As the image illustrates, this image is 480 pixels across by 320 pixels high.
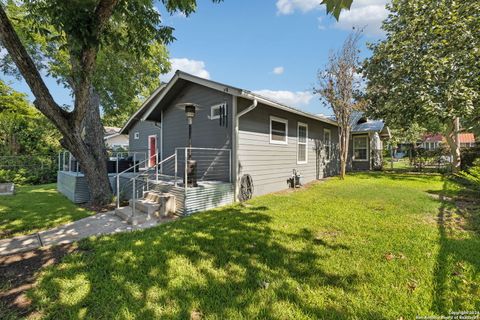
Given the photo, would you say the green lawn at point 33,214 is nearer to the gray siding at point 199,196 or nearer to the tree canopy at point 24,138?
the gray siding at point 199,196

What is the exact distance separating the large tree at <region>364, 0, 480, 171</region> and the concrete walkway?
1081 centimetres

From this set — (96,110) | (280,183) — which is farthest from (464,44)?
(96,110)

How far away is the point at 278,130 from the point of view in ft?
28.0

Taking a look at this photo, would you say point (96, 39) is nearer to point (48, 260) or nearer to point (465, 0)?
point (48, 260)

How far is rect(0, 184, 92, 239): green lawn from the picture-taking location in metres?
4.95

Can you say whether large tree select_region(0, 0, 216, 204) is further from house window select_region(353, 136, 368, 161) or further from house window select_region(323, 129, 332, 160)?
house window select_region(353, 136, 368, 161)

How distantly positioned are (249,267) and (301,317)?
986 mm

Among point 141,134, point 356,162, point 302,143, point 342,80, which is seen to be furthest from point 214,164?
point 356,162

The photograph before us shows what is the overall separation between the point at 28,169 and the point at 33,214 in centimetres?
985

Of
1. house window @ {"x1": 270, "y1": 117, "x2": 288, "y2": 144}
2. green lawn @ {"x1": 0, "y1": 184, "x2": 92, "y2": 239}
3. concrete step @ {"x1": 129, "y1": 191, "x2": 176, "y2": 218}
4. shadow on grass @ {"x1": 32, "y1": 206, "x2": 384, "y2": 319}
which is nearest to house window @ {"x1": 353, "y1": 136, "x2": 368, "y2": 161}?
house window @ {"x1": 270, "y1": 117, "x2": 288, "y2": 144}

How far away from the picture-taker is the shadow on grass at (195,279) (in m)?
2.27

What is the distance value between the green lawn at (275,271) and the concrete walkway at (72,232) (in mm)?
532

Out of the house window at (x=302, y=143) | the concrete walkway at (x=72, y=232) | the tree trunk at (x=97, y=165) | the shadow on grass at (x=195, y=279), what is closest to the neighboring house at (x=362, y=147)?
the house window at (x=302, y=143)

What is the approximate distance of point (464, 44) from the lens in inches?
369
